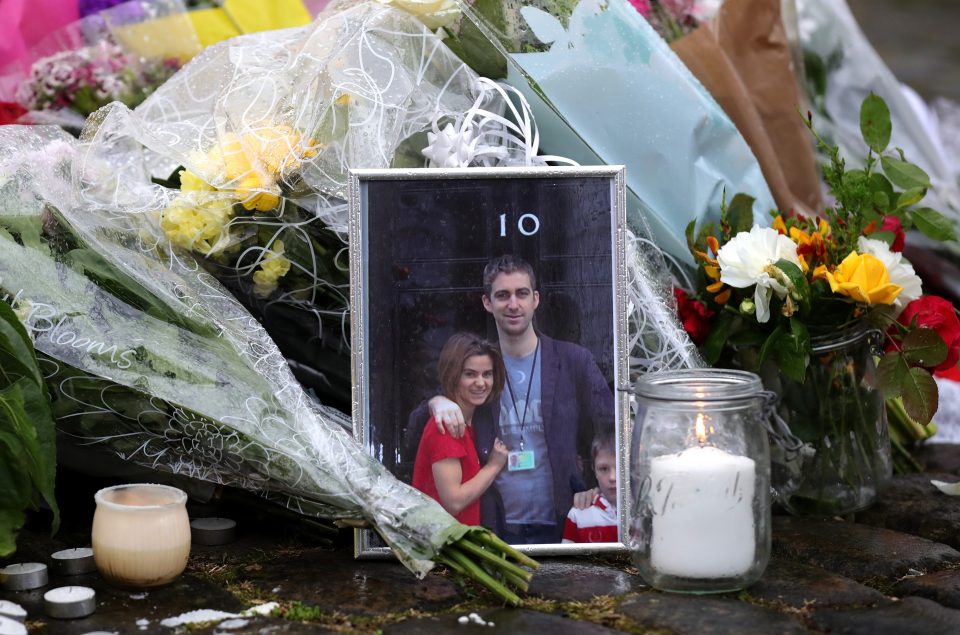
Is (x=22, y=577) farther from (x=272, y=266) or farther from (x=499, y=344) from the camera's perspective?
(x=499, y=344)

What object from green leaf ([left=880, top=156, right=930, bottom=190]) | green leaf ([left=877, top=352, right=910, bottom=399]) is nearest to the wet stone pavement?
green leaf ([left=877, top=352, right=910, bottom=399])

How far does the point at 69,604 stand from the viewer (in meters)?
1.55

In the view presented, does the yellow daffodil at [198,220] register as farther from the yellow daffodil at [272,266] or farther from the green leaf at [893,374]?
the green leaf at [893,374]

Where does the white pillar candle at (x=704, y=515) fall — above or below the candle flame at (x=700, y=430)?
below

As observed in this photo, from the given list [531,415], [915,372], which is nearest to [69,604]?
[531,415]

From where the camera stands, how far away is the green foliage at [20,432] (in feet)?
5.24

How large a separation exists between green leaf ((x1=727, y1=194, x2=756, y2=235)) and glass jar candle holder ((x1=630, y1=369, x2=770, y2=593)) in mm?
492

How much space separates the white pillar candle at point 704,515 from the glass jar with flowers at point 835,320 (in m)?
0.34

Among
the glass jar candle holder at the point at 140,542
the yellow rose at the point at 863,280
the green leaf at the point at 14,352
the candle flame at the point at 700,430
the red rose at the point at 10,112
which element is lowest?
the glass jar candle holder at the point at 140,542

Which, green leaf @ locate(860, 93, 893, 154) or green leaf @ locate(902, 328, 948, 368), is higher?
green leaf @ locate(860, 93, 893, 154)

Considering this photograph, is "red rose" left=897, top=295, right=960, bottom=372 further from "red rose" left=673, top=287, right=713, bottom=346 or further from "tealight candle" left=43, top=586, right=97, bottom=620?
"tealight candle" left=43, top=586, right=97, bottom=620

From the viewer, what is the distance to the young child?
1.74 m

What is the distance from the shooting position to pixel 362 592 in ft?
5.39

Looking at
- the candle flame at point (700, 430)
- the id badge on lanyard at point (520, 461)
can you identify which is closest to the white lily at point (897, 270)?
the candle flame at point (700, 430)
